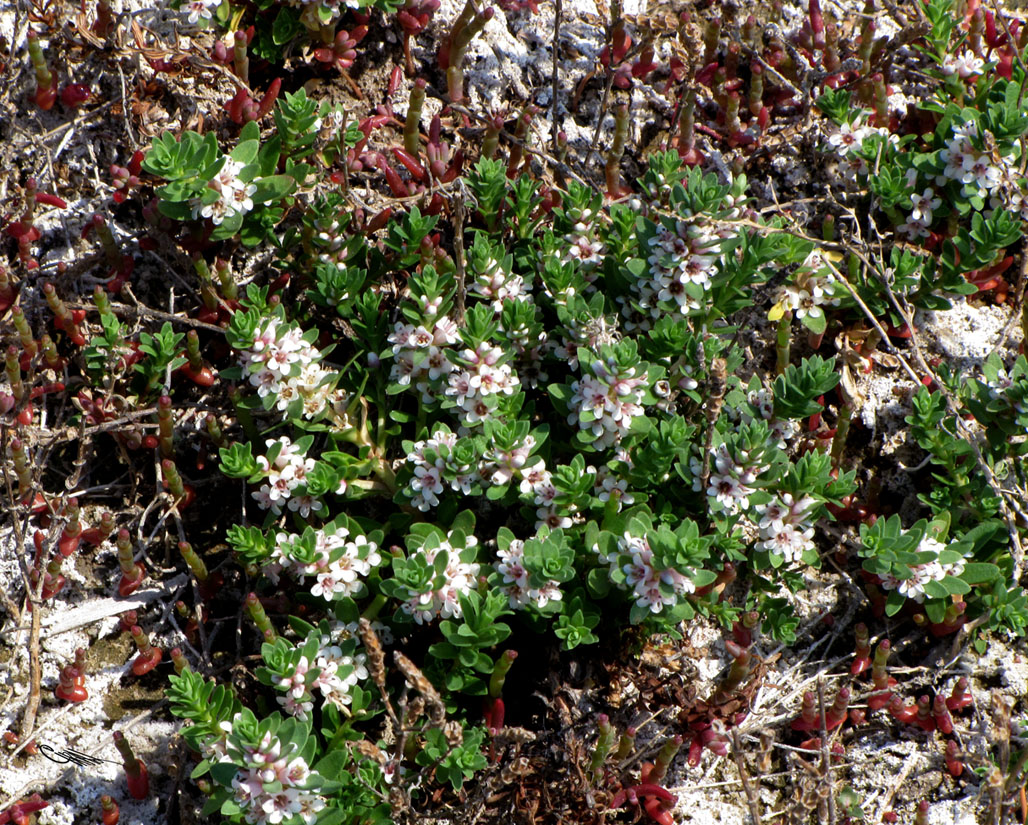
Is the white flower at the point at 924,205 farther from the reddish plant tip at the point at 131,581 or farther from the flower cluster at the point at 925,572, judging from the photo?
the reddish plant tip at the point at 131,581

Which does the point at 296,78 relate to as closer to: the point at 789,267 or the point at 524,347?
the point at 524,347

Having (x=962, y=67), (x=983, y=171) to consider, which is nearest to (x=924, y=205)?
(x=983, y=171)

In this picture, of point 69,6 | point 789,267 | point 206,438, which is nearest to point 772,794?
point 789,267

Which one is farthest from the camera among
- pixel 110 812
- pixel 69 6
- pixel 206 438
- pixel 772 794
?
pixel 69 6

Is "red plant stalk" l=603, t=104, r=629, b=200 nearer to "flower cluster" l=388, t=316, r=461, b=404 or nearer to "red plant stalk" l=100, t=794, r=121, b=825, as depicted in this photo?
"flower cluster" l=388, t=316, r=461, b=404

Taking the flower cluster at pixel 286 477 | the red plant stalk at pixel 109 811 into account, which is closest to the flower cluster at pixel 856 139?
the flower cluster at pixel 286 477

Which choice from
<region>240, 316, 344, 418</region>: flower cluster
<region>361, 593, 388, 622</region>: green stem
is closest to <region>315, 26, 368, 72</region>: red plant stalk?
<region>240, 316, 344, 418</region>: flower cluster
